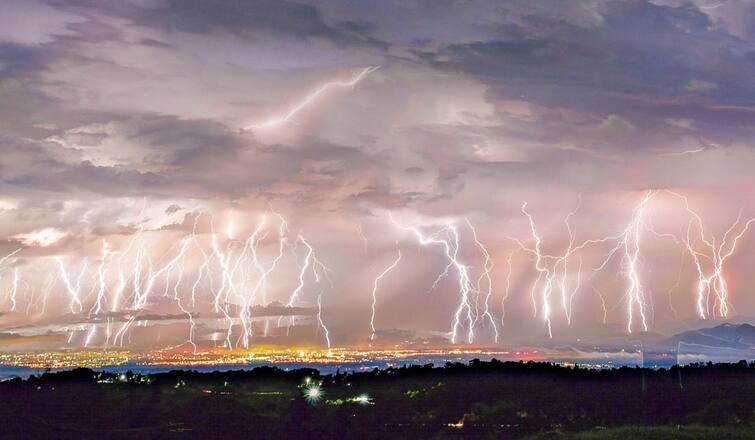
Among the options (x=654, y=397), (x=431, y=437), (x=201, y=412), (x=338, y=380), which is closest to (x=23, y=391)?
(x=201, y=412)

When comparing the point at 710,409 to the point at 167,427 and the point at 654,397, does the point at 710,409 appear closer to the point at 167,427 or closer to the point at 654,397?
the point at 654,397

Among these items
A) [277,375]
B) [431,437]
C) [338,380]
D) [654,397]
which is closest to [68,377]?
[277,375]

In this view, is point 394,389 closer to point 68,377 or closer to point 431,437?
point 431,437

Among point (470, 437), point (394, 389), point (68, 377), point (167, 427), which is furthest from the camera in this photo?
point (68, 377)

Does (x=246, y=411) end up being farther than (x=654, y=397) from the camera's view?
Yes

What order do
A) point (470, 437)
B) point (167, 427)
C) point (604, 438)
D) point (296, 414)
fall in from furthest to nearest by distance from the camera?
point (296, 414), point (167, 427), point (470, 437), point (604, 438)

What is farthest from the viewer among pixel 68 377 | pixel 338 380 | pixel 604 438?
pixel 68 377
